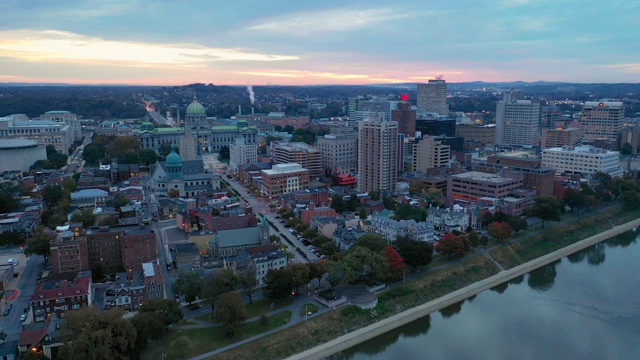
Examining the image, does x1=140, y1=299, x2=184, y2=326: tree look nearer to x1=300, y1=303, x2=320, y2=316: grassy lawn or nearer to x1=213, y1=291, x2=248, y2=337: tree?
x1=213, y1=291, x2=248, y2=337: tree

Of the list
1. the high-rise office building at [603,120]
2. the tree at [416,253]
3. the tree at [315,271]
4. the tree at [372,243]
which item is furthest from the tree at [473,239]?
the high-rise office building at [603,120]

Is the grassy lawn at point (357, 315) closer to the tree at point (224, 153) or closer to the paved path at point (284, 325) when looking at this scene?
the paved path at point (284, 325)

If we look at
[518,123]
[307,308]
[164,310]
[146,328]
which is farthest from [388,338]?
[518,123]

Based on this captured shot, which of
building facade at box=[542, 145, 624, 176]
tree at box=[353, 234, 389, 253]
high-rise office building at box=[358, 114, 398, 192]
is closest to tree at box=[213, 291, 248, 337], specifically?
tree at box=[353, 234, 389, 253]

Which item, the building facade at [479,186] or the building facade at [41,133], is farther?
the building facade at [41,133]

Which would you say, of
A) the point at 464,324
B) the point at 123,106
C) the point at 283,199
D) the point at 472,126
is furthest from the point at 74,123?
the point at 464,324

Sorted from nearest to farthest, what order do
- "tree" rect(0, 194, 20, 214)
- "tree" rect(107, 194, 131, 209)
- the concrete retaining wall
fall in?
the concrete retaining wall → "tree" rect(0, 194, 20, 214) → "tree" rect(107, 194, 131, 209)
